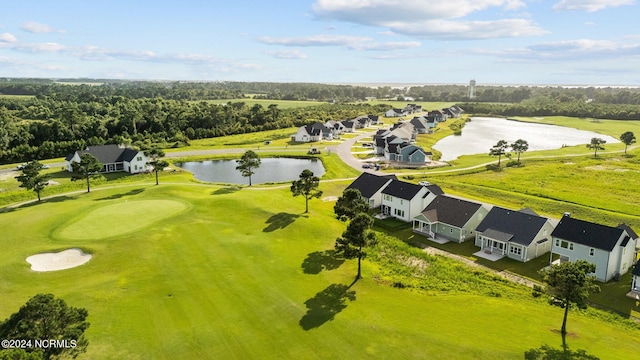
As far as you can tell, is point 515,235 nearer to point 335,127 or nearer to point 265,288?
point 265,288

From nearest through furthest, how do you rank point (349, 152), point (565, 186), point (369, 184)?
1. point (369, 184)
2. point (565, 186)
3. point (349, 152)

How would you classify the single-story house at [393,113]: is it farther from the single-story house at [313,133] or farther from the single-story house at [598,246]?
the single-story house at [598,246]

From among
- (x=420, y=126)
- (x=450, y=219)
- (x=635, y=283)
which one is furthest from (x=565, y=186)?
(x=420, y=126)

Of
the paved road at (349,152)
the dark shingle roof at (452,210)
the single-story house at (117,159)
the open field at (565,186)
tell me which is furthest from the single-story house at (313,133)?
the dark shingle roof at (452,210)

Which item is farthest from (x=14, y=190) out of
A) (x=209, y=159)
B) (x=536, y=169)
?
(x=536, y=169)

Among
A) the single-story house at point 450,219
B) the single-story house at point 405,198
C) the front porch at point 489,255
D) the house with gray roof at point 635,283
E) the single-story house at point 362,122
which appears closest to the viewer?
the house with gray roof at point 635,283

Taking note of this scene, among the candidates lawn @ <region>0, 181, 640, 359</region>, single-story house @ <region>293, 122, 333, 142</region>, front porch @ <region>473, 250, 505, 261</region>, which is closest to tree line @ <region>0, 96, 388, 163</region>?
single-story house @ <region>293, 122, 333, 142</region>
